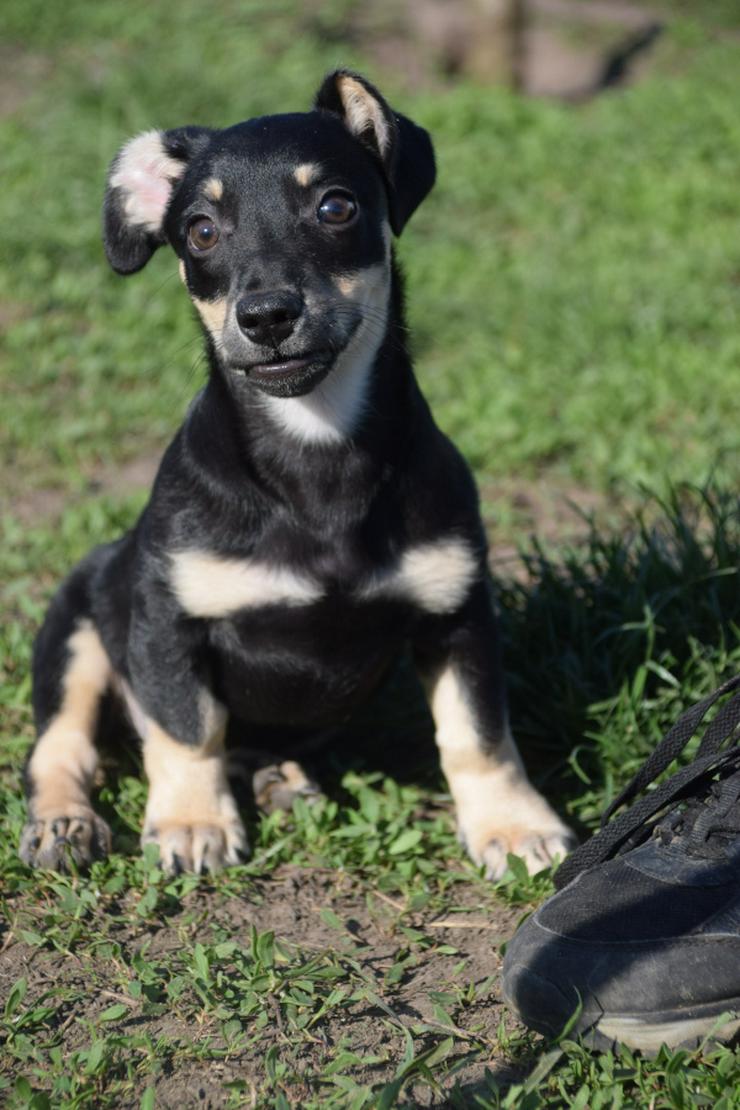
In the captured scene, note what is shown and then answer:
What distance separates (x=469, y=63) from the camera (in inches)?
392

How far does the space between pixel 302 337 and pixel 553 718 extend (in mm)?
1375

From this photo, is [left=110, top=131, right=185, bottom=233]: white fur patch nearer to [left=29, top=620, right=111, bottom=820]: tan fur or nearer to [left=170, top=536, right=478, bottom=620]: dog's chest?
[left=170, top=536, right=478, bottom=620]: dog's chest

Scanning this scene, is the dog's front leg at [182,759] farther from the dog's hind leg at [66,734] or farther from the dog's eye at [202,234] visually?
the dog's eye at [202,234]

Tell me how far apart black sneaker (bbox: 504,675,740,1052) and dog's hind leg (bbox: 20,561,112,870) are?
1197 millimetres

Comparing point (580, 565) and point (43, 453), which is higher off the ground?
point (580, 565)

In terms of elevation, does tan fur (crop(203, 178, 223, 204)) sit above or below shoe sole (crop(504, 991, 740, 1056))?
above

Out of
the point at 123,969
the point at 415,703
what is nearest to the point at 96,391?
the point at 415,703

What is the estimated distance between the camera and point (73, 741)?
3.70m

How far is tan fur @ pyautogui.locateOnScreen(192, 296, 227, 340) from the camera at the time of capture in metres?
3.29

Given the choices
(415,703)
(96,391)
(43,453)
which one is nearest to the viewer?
(415,703)

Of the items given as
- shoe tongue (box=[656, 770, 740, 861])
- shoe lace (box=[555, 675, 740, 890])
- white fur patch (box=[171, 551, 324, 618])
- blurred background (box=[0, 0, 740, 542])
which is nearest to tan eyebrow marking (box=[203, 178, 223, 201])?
blurred background (box=[0, 0, 740, 542])

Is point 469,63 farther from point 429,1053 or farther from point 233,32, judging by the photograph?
point 429,1053

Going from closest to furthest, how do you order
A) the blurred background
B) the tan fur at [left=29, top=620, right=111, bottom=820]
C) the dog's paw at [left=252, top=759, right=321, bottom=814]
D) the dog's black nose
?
1. the dog's black nose
2. the tan fur at [left=29, top=620, right=111, bottom=820]
3. the dog's paw at [left=252, top=759, right=321, bottom=814]
4. the blurred background

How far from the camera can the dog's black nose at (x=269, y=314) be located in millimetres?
3037
